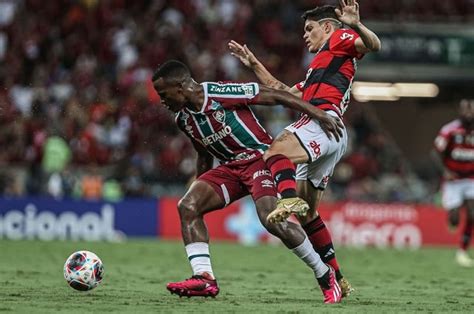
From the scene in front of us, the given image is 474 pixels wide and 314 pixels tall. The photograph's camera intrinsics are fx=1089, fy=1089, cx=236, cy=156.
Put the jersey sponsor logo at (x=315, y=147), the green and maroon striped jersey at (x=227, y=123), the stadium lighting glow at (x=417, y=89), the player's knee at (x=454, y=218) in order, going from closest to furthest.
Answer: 1. the jersey sponsor logo at (x=315, y=147)
2. the green and maroon striped jersey at (x=227, y=123)
3. the player's knee at (x=454, y=218)
4. the stadium lighting glow at (x=417, y=89)

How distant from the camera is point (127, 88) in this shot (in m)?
23.6

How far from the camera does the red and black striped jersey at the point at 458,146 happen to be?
17234 millimetres

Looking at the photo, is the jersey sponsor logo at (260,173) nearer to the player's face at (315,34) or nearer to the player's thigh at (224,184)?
the player's thigh at (224,184)

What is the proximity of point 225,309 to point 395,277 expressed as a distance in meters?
5.12

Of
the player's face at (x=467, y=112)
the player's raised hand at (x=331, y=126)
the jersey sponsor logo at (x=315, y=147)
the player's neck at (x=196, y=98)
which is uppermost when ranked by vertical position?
the player's face at (x=467, y=112)

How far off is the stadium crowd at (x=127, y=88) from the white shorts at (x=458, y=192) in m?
5.63

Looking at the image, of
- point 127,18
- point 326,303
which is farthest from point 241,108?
point 127,18

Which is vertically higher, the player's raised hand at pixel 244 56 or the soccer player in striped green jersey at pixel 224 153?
the player's raised hand at pixel 244 56

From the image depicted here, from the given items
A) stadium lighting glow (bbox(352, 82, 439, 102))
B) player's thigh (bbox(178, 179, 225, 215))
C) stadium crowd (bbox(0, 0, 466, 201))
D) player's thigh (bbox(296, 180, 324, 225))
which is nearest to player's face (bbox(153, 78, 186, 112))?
player's thigh (bbox(178, 179, 225, 215))

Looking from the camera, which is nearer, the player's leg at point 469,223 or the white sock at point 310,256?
the white sock at point 310,256

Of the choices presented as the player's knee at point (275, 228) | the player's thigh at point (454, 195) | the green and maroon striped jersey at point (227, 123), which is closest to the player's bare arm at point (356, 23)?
the green and maroon striped jersey at point (227, 123)

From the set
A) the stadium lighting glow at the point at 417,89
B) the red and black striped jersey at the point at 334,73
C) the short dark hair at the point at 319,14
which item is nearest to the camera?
the red and black striped jersey at the point at 334,73

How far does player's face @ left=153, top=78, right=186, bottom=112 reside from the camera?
912 cm

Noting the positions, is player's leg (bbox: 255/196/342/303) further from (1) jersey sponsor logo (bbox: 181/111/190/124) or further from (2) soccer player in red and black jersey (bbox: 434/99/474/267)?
(2) soccer player in red and black jersey (bbox: 434/99/474/267)
